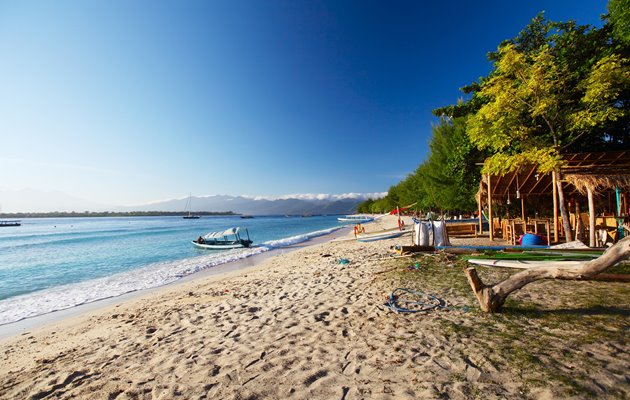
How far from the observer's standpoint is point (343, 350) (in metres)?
3.80

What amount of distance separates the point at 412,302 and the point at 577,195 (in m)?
12.8

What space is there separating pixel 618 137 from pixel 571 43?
4.51 m

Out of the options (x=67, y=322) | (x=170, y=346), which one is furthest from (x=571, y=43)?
(x=67, y=322)

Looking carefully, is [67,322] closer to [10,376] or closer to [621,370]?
[10,376]

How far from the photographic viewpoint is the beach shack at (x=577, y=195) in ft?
28.4

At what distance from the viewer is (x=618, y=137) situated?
12219 mm

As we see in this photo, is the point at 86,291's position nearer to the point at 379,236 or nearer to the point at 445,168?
the point at 379,236

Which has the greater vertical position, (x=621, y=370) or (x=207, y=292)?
(x=621, y=370)

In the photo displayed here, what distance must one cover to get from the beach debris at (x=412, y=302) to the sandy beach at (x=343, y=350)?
0.17m

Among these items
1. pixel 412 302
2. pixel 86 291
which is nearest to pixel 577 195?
pixel 412 302

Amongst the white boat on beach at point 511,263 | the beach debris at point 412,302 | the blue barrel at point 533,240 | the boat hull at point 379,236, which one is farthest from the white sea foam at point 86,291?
the blue barrel at point 533,240

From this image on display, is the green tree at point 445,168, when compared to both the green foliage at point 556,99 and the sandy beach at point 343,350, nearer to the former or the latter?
the green foliage at point 556,99

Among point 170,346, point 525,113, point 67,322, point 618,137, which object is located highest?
point 525,113

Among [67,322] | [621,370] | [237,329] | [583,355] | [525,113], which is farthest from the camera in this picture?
[525,113]
